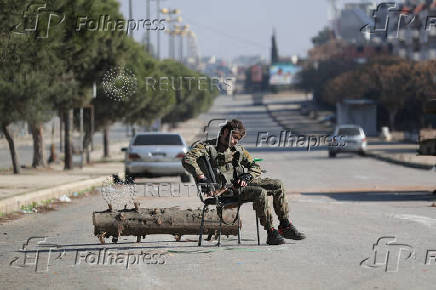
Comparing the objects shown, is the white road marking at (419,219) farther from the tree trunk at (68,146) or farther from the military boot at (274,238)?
the tree trunk at (68,146)

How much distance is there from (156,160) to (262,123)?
340 ft

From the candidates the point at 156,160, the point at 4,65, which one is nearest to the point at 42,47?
the point at 4,65

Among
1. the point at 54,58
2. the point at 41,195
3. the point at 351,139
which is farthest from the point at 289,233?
the point at 351,139

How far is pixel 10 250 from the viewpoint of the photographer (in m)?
12.2

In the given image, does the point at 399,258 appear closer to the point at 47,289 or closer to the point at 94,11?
the point at 47,289

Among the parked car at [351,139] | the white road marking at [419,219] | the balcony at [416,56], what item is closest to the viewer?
the white road marking at [419,219]

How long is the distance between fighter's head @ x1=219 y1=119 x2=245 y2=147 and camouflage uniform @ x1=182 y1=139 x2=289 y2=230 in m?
0.11

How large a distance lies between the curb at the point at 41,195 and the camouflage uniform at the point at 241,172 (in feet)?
24.6

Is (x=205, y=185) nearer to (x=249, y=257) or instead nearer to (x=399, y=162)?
(x=249, y=257)

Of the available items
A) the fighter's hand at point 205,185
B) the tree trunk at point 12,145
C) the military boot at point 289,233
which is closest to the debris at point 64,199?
the tree trunk at point 12,145

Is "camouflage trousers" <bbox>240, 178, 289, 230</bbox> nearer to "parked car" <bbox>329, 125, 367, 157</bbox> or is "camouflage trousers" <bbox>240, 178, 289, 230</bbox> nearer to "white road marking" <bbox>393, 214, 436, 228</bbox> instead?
"white road marking" <bbox>393, 214, 436, 228</bbox>

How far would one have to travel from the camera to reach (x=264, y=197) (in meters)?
11.9

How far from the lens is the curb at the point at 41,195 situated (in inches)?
748

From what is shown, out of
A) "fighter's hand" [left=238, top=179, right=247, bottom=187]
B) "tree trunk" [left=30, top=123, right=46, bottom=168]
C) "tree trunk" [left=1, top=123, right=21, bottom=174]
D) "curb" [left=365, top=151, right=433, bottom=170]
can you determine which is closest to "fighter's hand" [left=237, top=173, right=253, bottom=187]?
"fighter's hand" [left=238, top=179, right=247, bottom=187]
